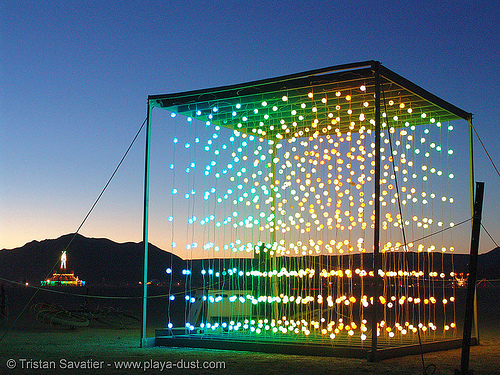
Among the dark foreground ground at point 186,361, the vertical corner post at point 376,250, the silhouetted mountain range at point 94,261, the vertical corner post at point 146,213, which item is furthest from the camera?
the silhouetted mountain range at point 94,261

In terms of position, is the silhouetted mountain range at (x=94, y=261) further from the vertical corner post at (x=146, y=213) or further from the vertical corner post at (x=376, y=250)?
the vertical corner post at (x=376, y=250)

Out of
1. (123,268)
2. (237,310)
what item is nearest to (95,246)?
(123,268)

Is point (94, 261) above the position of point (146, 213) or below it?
above

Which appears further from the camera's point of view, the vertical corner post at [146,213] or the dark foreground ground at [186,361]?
the vertical corner post at [146,213]

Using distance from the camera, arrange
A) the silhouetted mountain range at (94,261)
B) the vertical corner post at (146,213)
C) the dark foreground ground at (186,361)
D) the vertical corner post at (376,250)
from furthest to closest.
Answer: the silhouetted mountain range at (94,261) < the vertical corner post at (146,213) < the vertical corner post at (376,250) < the dark foreground ground at (186,361)

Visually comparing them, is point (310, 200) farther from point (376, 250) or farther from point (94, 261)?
point (94, 261)

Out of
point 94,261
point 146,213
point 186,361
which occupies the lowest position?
point 186,361

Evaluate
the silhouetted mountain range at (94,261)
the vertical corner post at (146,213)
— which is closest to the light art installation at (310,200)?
the vertical corner post at (146,213)

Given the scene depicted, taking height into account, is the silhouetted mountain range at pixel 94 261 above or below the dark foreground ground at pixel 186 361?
above

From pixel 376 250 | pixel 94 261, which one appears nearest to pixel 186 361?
pixel 376 250

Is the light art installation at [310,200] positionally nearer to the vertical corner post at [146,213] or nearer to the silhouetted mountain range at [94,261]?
the vertical corner post at [146,213]

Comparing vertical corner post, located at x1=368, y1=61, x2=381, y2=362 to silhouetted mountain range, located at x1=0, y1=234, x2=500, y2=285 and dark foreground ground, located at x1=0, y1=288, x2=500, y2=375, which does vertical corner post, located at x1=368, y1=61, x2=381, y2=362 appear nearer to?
dark foreground ground, located at x1=0, y1=288, x2=500, y2=375

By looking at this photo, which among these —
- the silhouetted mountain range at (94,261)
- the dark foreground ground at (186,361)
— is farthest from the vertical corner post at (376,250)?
the silhouetted mountain range at (94,261)

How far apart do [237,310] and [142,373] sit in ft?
13.7
